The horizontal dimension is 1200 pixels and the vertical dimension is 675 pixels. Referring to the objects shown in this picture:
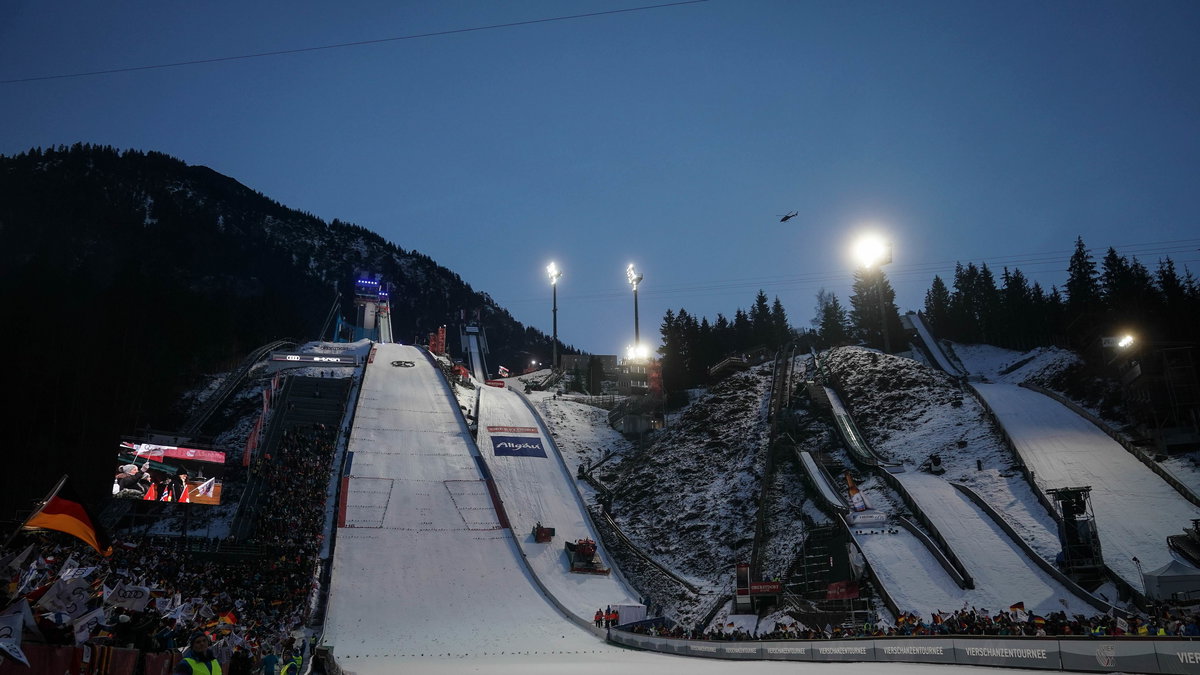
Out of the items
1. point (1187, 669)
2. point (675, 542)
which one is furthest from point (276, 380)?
point (1187, 669)

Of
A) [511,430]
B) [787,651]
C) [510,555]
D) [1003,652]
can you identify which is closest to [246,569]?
[510,555]

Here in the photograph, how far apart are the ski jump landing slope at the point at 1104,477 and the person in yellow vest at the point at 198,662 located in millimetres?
26766

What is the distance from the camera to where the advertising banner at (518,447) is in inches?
1957

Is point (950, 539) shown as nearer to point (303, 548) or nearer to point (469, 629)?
point (469, 629)

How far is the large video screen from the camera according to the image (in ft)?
110

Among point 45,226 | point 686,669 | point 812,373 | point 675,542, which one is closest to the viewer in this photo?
point 686,669

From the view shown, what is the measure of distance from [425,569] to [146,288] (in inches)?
1571

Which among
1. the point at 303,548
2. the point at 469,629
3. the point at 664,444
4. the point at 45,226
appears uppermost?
the point at 45,226

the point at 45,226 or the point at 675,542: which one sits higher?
the point at 45,226

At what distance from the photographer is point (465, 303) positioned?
182 metres

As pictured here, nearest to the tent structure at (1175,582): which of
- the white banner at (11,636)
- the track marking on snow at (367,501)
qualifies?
the white banner at (11,636)

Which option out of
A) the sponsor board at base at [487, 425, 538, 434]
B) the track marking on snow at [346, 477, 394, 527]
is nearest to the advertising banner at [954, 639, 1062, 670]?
the track marking on snow at [346, 477, 394, 527]

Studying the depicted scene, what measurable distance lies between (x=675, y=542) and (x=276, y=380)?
1114 inches

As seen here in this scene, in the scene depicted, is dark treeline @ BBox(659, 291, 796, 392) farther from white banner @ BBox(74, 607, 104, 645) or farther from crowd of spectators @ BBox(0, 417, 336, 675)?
white banner @ BBox(74, 607, 104, 645)
